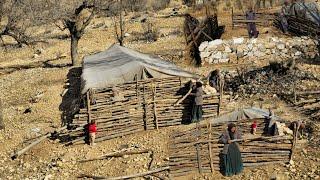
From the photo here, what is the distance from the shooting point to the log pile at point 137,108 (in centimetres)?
1303

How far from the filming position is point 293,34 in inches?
806

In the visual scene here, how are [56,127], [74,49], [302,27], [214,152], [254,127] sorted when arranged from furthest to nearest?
[74,49], [302,27], [56,127], [254,127], [214,152]

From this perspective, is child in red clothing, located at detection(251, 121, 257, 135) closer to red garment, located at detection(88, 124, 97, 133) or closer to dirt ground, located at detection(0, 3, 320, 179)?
dirt ground, located at detection(0, 3, 320, 179)

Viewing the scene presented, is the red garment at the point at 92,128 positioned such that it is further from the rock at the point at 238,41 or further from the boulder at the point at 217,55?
the rock at the point at 238,41

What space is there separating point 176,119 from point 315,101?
400 centimetres

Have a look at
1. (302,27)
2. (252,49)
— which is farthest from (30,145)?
(302,27)

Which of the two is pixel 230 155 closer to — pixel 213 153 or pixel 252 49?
pixel 213 153

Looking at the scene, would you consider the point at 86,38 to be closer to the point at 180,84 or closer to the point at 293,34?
the point at 293,34

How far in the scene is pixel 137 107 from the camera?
1320cm

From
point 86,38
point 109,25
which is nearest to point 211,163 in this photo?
point 86,38

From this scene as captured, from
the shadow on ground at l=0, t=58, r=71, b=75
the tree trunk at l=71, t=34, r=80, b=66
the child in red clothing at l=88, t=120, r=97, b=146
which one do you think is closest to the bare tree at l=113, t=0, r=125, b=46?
the tree trunk at l=71, t=34, r=80, b=66

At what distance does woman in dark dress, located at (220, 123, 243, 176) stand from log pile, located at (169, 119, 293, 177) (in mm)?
157

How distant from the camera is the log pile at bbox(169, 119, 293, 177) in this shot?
1062 cm

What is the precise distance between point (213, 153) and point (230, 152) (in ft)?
1.30
